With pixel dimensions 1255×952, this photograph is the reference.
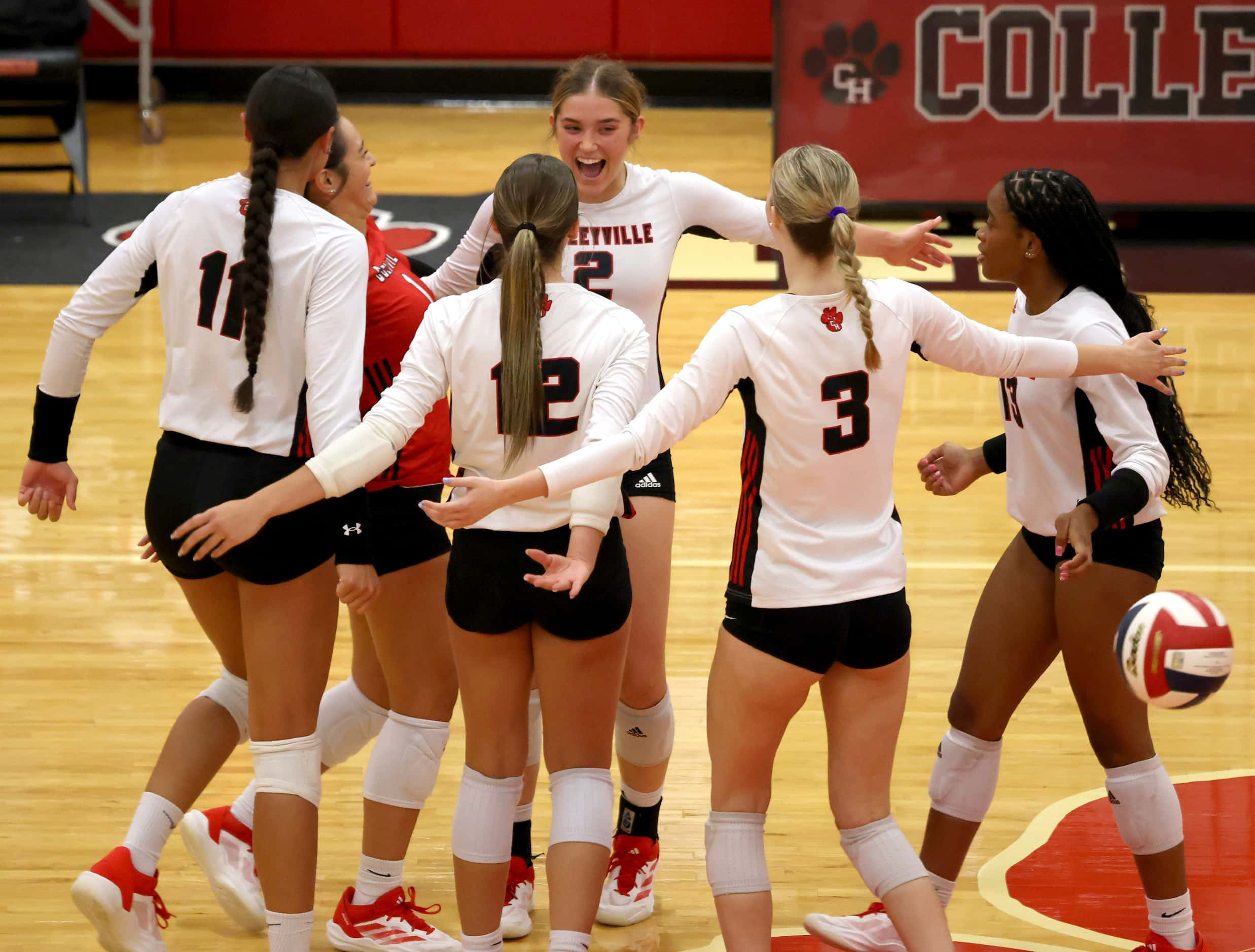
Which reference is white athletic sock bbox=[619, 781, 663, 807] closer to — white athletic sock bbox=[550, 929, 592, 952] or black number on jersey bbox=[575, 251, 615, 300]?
white athletic sock bbox=[550, 929, 592, 952]

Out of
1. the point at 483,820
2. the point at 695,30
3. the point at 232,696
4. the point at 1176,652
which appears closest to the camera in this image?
the point at 1176,652

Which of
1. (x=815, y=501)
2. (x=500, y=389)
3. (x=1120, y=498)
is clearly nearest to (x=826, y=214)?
(x=815, y=501)

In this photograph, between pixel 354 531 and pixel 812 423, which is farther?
pixel 354 531

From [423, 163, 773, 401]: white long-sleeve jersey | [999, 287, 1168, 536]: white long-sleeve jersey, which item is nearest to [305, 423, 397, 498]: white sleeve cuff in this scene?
[423, 163, 773, 401]: white long-sleeve jersey

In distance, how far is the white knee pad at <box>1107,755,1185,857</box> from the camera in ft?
10.1

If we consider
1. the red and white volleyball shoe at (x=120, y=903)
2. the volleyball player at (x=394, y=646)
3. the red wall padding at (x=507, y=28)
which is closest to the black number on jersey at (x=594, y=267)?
the volleyball player at (x=394, y=646)

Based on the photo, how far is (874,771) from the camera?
287cm

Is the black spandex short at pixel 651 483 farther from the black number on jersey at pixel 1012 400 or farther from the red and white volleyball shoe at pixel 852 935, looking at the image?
the red and white volleyball shoe at pixel 852 935

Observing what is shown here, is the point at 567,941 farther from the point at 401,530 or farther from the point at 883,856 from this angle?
the point at 401,530

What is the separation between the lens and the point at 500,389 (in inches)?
111

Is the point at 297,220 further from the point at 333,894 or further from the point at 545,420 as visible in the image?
the point at 333,894

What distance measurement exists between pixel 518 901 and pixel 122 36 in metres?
12.4

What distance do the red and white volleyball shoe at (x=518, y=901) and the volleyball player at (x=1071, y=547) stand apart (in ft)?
2.08

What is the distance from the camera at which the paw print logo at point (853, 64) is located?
9.59 meters
